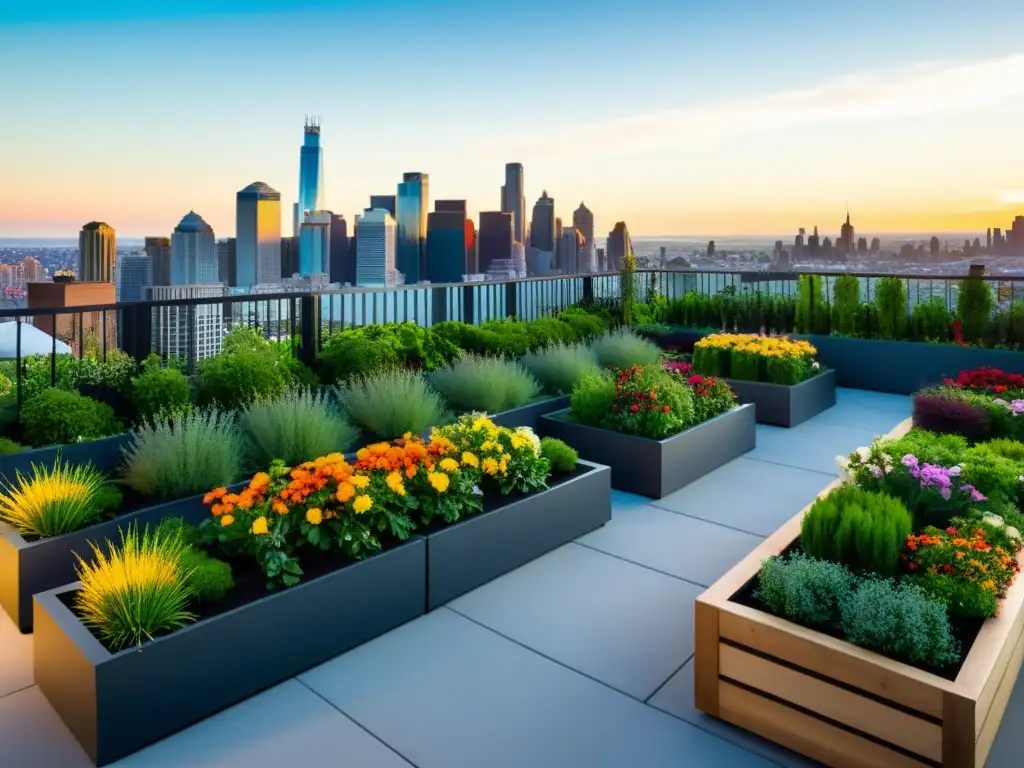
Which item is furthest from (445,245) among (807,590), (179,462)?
(807,590)

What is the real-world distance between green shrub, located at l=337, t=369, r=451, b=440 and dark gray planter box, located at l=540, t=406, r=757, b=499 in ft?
3.01

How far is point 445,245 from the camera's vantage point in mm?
13562

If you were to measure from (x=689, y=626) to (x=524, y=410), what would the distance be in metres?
2.85

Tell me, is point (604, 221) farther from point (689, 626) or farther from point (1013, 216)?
point (689, 626)

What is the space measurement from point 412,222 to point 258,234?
150 inches

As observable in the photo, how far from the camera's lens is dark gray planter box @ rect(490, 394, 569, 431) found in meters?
5.51

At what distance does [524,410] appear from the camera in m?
5.73

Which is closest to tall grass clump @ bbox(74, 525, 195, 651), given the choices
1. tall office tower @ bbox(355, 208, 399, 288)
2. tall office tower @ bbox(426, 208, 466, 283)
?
tall office tower @ bbox(355, 208, 399, 288)

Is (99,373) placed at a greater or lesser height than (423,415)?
greater

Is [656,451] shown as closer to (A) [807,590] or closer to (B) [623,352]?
(A) [807,590]

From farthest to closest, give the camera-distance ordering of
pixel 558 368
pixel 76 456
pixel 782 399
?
1. pixel 782 399
2. pixel 558 368
3. pixel 76 456

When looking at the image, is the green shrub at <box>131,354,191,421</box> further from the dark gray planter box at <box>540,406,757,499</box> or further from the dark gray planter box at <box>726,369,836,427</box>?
the dark gray planter box at <box>726,369,836,427</box>

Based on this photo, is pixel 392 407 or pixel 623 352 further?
pixel 623 352

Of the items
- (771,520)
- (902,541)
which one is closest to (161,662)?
(902,541)
